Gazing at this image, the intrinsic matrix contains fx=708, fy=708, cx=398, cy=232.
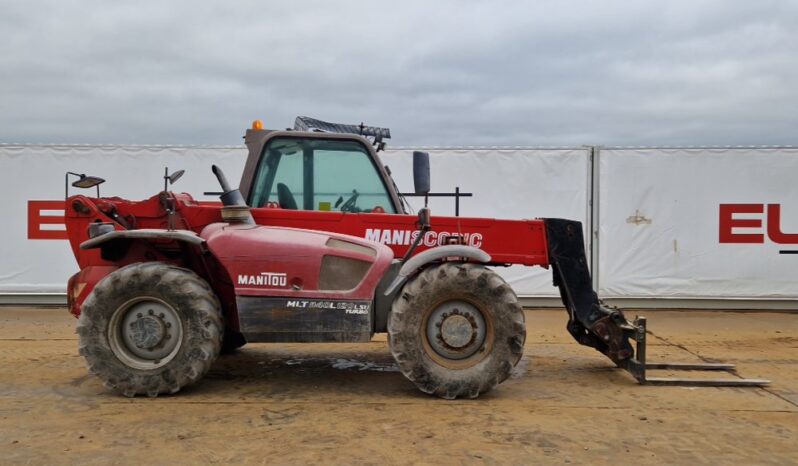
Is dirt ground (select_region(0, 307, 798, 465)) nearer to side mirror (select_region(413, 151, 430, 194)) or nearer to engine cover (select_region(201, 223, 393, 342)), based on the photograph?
engine cover (select_region(201, 223, 393, 342))

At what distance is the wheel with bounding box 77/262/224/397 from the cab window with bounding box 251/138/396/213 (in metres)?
1.19

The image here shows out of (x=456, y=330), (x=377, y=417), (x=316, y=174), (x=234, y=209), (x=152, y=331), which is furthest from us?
(x=316, y=174)

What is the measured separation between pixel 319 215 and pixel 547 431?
2827 mm

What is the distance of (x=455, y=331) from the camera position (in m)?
6.14

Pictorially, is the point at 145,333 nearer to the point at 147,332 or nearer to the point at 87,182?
the point at 147,332

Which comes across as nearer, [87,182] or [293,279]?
[293,279]

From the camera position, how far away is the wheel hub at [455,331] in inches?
241

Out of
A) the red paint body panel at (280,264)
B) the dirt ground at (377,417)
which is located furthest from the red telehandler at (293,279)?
the dirt ground at (377,417)

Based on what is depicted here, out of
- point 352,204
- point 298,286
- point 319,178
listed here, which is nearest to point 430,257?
point 352,204

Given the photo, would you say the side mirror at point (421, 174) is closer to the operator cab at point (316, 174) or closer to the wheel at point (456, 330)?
the operator cab at point (316, 174)

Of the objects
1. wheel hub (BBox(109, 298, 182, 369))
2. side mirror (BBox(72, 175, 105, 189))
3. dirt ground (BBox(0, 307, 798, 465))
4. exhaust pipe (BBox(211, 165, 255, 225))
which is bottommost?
dirt ground (BBox(0, 307, 798, 465))

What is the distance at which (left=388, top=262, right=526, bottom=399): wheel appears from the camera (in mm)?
6051

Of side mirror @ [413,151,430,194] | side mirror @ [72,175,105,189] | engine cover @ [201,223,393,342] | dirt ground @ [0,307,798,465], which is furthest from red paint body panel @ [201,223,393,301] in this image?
side mirror @ [72,175,105,189]

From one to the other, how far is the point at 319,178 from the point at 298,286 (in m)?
1.17
